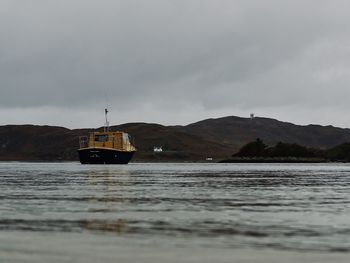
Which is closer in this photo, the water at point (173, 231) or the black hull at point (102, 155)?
the water at point (173, 231)

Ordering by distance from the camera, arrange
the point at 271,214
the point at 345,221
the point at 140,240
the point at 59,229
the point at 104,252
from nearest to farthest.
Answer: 1. the point at 104,252
2. the point at 140,240
3. the point at 59,229
4. the point at 345,221
5. the point at 271,214

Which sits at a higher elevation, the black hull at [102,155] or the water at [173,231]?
the black hull at [102,155]

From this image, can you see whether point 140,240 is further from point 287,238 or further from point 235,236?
point 287,238

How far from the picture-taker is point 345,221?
26.6 meters

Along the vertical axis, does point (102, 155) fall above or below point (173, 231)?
above

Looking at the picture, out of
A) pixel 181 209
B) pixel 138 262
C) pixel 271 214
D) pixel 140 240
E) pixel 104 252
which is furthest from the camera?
pixel 181 209

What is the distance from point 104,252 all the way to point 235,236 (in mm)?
4969

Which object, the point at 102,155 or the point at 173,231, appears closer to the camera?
the point at 173,231

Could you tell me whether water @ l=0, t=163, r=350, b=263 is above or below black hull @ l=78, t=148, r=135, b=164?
below

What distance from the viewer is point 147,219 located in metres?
27.2

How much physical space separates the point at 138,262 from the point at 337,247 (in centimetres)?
604

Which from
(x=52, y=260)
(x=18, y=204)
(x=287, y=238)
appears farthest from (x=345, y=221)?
(x=18, y=204)

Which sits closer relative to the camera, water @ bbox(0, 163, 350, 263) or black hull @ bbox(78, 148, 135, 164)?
water @ bbox(0, 163, 350, 263)

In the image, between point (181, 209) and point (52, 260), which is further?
point (181, 209)
